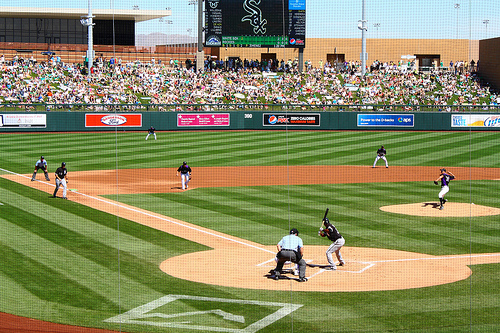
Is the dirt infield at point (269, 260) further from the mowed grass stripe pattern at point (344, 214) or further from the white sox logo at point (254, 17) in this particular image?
the white sox logo at point (254, 17)

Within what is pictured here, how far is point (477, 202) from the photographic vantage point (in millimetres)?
23203

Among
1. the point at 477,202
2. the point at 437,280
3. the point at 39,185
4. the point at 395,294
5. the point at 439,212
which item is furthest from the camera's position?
the point at 39,185

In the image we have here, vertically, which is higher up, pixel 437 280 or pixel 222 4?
pixel 222 4

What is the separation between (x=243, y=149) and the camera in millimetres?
38750

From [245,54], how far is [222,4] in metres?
17.8

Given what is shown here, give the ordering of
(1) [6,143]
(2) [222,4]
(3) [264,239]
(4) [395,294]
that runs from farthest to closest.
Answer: (2) [222,4] → (1) [6,143] → (3) [264,239] → (4) [395,294]

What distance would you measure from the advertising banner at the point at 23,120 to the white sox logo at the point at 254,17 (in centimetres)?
1961

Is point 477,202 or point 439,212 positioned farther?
point 477,202

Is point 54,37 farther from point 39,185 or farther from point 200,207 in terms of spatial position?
point 200,207

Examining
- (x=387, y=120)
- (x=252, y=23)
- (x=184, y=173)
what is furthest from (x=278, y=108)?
(x=184, y=173)

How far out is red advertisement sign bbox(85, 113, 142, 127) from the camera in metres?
44.8

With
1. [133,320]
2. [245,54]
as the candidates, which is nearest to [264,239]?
[133,320]

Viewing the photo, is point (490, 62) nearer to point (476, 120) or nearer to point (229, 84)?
point (476, 120)

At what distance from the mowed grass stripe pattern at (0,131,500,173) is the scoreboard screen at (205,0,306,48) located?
1124 centimetres
